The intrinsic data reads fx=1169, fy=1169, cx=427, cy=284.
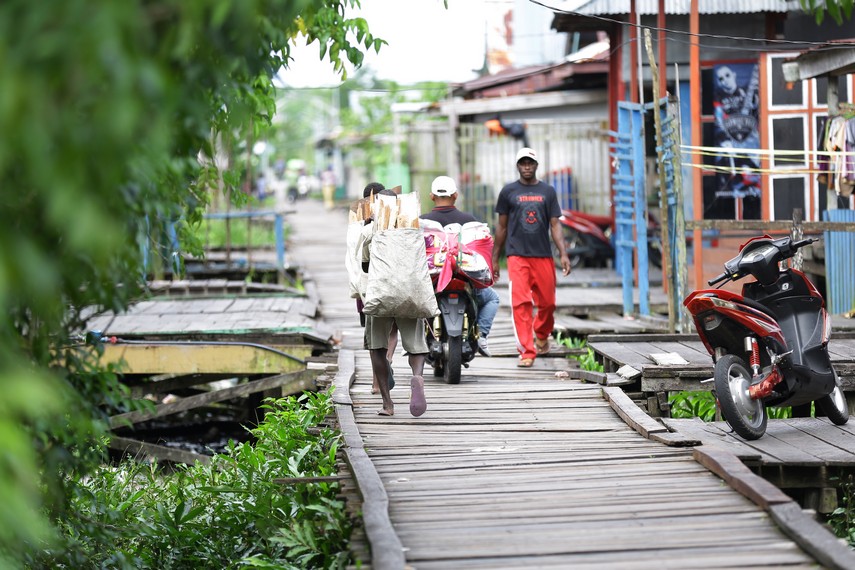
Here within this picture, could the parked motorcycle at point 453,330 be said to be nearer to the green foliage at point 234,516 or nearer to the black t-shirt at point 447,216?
the black t-shirt at point 447,216

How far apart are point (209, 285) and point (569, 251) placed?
5.74 metres

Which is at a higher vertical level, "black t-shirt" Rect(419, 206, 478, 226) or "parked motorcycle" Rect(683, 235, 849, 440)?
"black t-shirt" Rect(419, 206, 478, 226)

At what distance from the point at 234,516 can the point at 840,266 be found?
7.23 m

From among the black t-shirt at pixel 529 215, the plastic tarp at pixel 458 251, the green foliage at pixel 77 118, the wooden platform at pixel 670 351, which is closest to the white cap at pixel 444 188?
the plastic tarp at pixel 458 251

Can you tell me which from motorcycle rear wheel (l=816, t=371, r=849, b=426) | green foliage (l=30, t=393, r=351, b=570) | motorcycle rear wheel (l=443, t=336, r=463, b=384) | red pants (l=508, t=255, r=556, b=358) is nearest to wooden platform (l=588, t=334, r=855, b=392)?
red pants (l=508, t=255, r=556, b=358)

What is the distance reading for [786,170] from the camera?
11.6 meters

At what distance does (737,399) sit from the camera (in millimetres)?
7180

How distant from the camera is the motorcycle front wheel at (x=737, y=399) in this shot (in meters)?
7.09

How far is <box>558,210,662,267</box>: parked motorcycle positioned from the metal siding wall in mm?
6097

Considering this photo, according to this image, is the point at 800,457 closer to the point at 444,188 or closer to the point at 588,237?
the point at 444,188

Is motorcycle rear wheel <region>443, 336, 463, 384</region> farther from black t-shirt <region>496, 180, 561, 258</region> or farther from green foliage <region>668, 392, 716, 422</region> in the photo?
green foliage <region>668, 392, 716, 422</region>

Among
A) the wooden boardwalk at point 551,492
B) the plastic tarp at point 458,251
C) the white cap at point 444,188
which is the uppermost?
the white cap at point 444,188

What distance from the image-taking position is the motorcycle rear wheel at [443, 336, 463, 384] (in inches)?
374

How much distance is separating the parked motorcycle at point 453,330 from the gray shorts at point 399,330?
1.30 m
